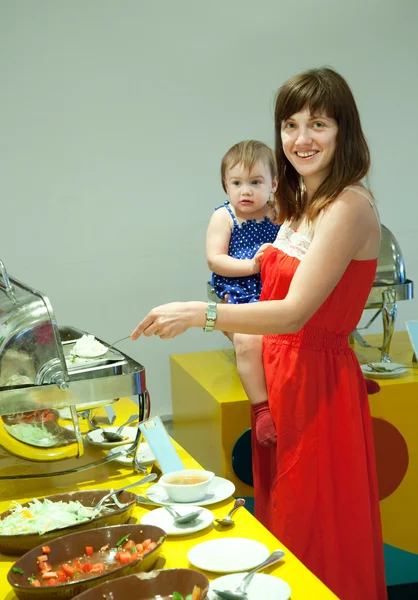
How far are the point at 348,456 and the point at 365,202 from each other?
0.72m

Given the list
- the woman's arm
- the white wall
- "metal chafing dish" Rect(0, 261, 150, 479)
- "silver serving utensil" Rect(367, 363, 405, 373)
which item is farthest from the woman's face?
the white wall

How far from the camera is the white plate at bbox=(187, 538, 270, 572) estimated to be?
152 centimetres

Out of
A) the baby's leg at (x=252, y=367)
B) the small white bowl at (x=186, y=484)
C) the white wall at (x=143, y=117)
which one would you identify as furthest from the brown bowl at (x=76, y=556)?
the white wall at (x=143, y=117)

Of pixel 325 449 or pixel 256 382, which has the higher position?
pixel 256 382

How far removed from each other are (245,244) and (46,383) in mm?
1693

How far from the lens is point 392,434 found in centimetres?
314

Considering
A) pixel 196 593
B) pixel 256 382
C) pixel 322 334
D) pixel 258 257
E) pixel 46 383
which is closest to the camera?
pixel 196 593

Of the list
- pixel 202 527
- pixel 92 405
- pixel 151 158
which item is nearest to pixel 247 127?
pixel 151 158

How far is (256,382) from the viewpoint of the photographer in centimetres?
248

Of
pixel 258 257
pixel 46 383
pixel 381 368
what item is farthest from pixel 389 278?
pixel 46 383

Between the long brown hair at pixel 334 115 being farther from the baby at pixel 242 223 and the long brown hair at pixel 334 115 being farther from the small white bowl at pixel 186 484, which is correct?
the baby at pixel 242 223

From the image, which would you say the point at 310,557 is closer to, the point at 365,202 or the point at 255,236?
the point at 365,202

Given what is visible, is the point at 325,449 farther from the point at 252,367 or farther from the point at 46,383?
the point at 46,383

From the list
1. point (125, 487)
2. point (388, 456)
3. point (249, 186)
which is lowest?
point (388, 456)
